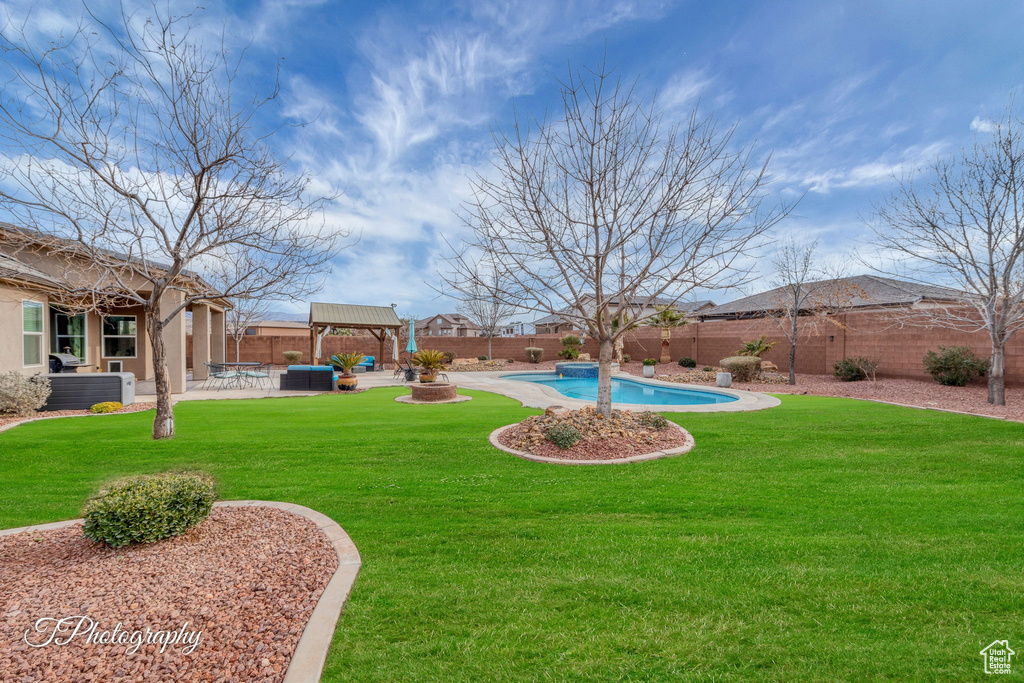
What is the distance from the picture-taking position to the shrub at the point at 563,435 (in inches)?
255

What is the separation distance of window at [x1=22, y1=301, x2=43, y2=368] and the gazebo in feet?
34.5

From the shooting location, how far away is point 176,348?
44.1 feet

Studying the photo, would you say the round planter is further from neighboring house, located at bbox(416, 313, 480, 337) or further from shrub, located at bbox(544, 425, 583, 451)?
neighboring house, located at bbox(416, 313, 480, 337)

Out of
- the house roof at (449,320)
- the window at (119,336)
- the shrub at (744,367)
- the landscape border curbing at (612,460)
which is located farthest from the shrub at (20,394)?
the house roof at (449,320)

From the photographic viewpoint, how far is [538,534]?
3.89 meters

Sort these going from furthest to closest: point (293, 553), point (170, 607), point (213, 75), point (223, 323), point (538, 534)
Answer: point (223, 323) < point (213, 75) < point (538, 534) < point (293, 553) < point (170, 607)

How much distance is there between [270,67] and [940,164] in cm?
1291

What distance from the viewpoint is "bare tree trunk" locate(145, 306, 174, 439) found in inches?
250

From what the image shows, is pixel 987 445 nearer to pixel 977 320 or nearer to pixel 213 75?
pixel 977 320

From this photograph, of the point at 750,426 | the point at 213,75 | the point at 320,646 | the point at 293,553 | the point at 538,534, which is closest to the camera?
the point at 320,646

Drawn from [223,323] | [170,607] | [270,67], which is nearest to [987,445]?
[170,607]

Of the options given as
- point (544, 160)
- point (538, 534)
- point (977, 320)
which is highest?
point (544, 160)

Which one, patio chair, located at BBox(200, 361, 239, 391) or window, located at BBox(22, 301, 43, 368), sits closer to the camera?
window, located at BBox(22, 301, 43, 368)

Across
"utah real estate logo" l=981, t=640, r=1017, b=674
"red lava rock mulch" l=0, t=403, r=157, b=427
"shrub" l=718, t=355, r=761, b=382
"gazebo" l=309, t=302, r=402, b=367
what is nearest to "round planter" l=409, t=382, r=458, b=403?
"red lava rock mulch" l=0, t=403, r=157, b=427
